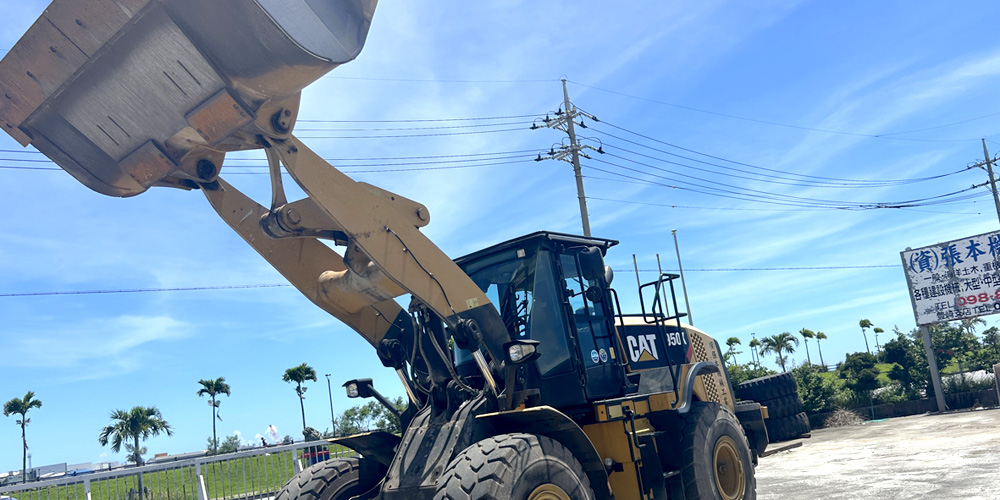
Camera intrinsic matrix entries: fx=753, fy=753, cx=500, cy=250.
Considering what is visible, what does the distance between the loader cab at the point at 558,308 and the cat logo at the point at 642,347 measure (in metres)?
0.46

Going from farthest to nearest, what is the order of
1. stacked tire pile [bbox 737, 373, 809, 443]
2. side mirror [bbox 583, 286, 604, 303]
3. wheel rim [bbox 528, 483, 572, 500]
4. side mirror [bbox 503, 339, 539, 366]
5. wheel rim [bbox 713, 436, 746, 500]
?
stacked tire pile [bbox 737, 373, 809, 443] → wheel rim [bbox 713, 436, 746, 500] → side mirror [bbox 583, 286, 604, 303] → side mirror [bbox 503, 339, 539, 366] → wheel rim [bbox 528, 483, 572, 500]

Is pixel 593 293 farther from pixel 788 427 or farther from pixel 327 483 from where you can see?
pixel 788 427

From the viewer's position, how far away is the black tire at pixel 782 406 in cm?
1258

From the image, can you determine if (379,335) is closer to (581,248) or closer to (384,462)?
(384,462)

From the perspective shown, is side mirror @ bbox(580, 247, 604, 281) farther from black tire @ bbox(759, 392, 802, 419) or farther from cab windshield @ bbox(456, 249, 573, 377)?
black tire @ bbox(759, 392, 802, 419)

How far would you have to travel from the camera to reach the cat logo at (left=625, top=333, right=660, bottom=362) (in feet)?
25.1

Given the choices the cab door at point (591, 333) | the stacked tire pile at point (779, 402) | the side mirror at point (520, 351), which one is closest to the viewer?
the side mirror at point (520, 351)

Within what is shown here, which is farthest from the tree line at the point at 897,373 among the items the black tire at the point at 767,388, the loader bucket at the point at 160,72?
the loader bucket at the point at 160,72

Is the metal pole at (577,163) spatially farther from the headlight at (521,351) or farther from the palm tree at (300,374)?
the palm tree at (300,374)

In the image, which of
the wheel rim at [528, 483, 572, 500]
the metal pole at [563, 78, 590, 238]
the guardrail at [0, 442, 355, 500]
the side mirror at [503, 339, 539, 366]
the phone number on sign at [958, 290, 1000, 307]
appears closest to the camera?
the wheel rim at [528, 483, 572, 500]

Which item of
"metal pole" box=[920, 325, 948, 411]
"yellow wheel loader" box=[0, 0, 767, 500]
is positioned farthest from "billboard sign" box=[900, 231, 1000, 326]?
"yellow wheel loader" box=[0, 0, 767, 500]

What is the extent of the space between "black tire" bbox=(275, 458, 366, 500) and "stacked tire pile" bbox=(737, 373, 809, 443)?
25.8 feet

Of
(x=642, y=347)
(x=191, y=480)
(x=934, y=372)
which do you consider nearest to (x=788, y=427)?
(x=642, y=347)

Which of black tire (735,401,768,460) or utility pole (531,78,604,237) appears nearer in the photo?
black tire (735,401,768,460)
